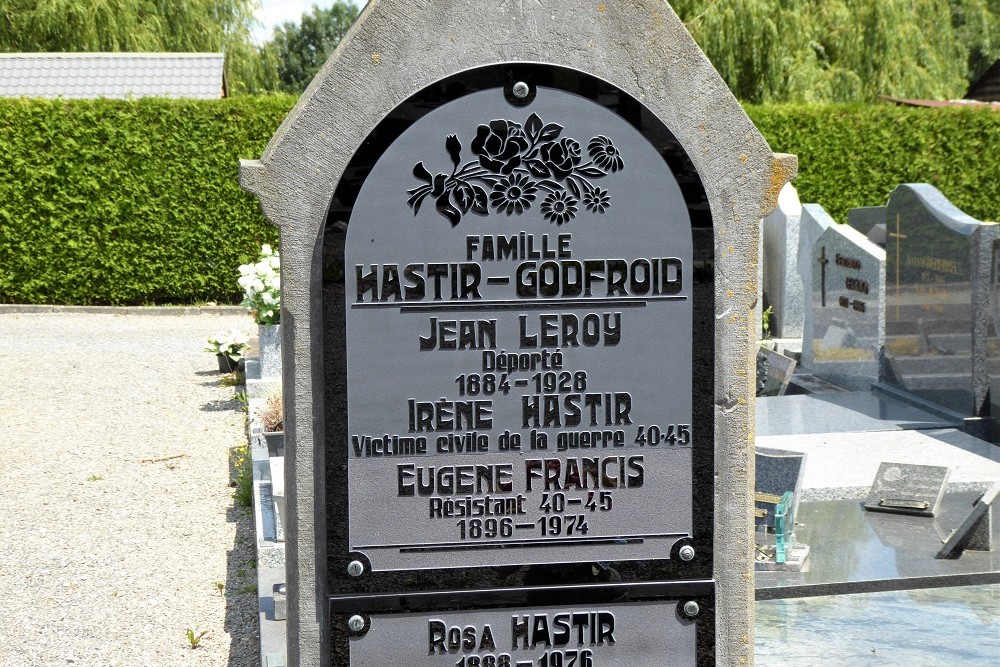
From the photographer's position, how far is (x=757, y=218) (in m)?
2.62

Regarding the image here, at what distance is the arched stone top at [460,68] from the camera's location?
2441mm

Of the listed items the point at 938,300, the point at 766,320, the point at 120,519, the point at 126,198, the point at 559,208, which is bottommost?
the point at 120,519

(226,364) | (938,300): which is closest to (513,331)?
(938,300)

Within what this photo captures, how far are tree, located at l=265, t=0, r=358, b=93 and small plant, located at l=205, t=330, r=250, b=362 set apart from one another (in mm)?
52718

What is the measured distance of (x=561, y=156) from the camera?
8.19 feet

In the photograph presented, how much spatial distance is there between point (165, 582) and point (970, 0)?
28.4 metres

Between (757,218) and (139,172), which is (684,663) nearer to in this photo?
(757,218)

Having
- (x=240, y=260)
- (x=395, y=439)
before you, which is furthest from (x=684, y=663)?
(x=240, y=260)

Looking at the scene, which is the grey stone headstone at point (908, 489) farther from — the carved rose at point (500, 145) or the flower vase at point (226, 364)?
the flower vase at point (226, 364)

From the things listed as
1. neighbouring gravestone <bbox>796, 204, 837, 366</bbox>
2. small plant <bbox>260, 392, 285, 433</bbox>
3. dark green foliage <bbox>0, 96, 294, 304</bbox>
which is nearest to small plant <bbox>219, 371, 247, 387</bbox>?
small plant <bbox>260, 392, 285, 433</bbox>

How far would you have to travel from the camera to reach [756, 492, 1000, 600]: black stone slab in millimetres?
4391

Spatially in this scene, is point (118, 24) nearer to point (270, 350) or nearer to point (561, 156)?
point (270, 350)

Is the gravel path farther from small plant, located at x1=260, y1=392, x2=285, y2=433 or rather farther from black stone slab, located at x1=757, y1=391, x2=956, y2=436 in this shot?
black stone slab, located at x1=757, y1=391, x2=956, y2=436

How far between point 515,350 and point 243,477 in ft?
15.5
